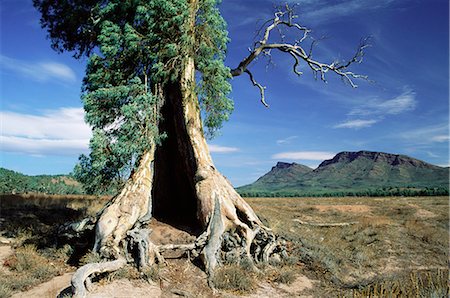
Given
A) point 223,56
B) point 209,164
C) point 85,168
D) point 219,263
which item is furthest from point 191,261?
point 223,56

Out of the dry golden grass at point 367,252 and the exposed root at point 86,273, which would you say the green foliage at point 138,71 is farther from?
the dry golden grass at point 367,252

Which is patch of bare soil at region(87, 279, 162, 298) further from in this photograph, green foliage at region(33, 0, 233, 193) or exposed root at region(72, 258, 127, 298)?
green foliage at region(33, 0, 233, 193)

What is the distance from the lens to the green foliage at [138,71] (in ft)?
37.7

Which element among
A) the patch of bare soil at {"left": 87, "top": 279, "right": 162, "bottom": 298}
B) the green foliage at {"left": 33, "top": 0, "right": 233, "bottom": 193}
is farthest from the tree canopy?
the patch of bare soil at {"left": 87, "top": 279, "right": 162, "bottom": 298}

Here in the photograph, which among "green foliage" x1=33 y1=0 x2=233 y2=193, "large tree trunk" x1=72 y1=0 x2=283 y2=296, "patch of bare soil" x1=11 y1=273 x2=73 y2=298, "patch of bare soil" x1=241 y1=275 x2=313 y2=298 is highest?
"green foliage" x1=33 y1=0 x2=233 y2=193

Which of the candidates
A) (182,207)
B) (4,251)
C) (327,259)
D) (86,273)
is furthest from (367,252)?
(4,251)

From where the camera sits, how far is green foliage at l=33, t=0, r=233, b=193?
1149 cm

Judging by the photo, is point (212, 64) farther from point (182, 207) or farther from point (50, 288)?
point (50, 288)

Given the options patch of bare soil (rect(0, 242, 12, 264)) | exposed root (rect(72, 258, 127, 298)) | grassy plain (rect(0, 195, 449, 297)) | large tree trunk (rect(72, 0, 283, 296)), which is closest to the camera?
exposed root (rect(72, 258, 127, 298))

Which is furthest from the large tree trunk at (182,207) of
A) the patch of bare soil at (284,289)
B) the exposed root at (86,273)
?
the patch of bare soil at (284,289)

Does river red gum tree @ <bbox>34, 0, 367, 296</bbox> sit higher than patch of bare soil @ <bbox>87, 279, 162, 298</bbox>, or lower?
higher

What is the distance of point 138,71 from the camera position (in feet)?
42.2

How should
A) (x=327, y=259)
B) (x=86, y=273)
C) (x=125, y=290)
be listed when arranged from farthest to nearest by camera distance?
(x=327, y=259) → (x=125, y=290) → (x=86, y=273)

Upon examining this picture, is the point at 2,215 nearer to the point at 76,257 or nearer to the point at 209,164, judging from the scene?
the point at 76,257
